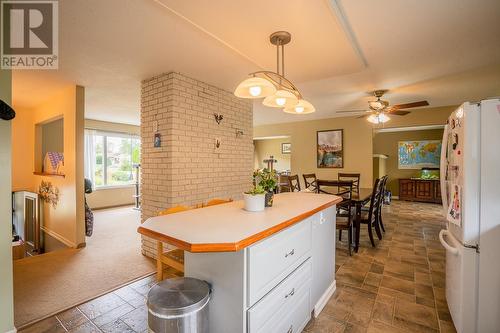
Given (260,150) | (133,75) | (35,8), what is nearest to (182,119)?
(133,75)

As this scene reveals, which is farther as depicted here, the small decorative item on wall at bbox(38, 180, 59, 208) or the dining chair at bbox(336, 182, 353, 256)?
the small decorative item on wall at bbox(38, 180, 59, 208)

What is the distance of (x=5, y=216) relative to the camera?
174 centimetres

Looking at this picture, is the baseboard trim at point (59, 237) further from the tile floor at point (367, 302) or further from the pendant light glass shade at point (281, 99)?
the pendant light glass shade at point (281, 99)

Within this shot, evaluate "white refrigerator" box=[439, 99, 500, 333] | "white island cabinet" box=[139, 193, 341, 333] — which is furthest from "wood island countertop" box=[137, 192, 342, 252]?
"white refrigerator" box=[439, 99, 500, 333]

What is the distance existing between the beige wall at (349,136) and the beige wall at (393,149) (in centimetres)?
281

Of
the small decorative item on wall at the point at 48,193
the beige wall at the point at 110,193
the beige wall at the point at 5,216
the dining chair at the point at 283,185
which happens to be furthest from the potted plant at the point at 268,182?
the beige wall at the point at 110,193

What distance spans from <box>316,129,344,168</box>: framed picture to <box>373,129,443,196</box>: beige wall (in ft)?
9.75

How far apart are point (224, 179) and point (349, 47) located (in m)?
2.44

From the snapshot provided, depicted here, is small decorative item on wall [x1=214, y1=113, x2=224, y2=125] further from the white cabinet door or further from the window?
the window

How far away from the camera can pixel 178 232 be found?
1258 millimetres

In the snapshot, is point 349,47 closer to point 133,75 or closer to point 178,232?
point 178,232

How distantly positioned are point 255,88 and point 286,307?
5.08 feet

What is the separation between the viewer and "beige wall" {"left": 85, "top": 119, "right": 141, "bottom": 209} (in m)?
6.29

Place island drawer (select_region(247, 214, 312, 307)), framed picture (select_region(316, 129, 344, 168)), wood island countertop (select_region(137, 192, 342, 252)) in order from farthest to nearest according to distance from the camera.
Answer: framed picture (select_region(316, 129, 344, 168))
island drawer (select_region(247, 214, 312, 307))
wood island countertop (select_region(137, 192, 342, 252))
